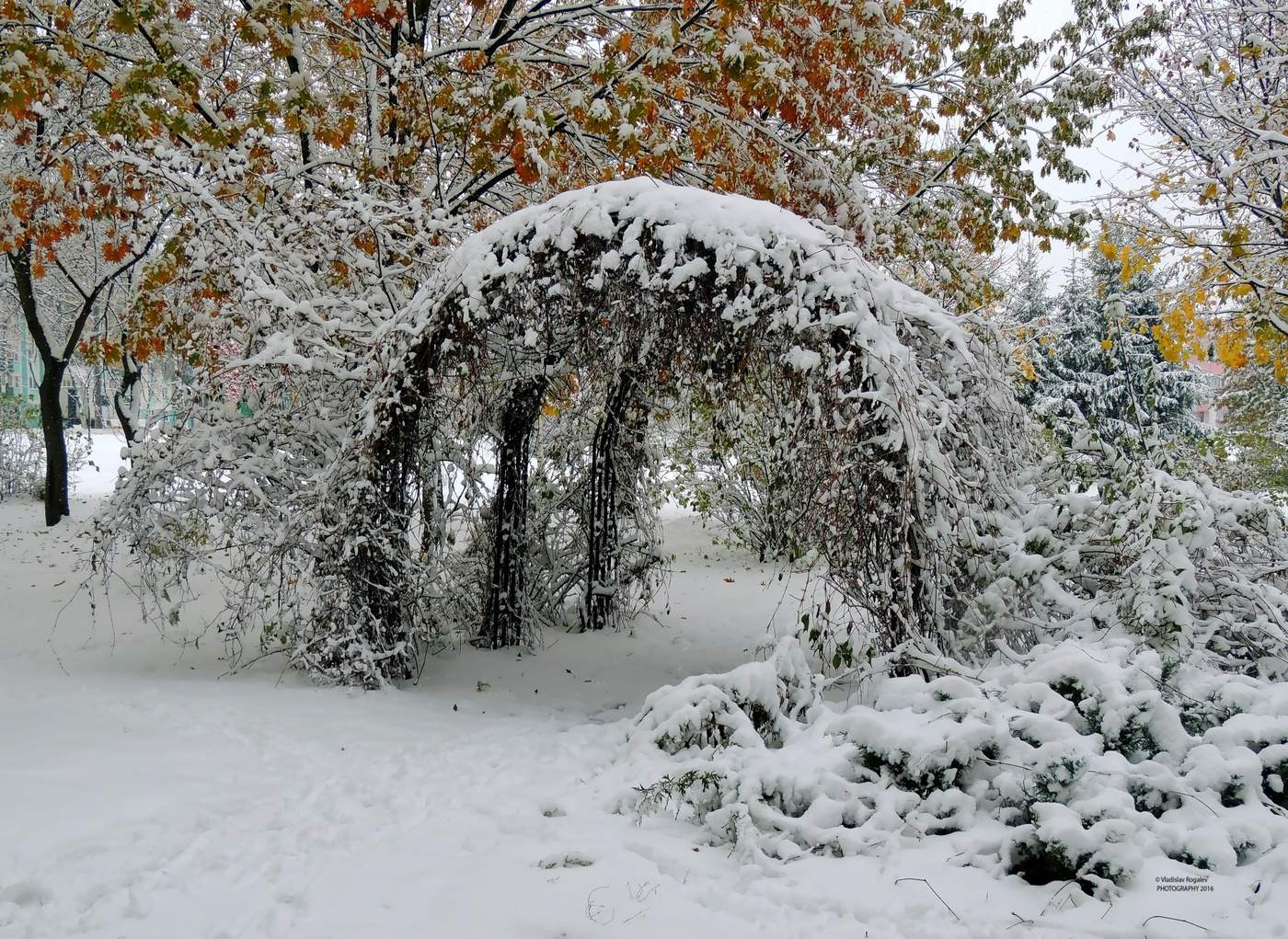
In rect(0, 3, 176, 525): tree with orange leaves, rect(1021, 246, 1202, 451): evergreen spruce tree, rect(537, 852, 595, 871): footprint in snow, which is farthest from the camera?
rect(1021, 246, 1202, 451): evergreen spruce tree

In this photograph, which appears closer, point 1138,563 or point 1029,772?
point 1029,772

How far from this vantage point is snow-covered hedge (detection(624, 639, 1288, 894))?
2541 mm

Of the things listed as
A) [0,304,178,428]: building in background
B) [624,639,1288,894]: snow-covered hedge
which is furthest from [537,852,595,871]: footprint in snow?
[0,304,178,428]: building in background

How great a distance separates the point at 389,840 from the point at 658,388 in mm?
3875

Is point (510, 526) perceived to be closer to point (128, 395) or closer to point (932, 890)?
point (932, 890)

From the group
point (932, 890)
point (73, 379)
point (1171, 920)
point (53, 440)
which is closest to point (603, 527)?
point (932, 890)

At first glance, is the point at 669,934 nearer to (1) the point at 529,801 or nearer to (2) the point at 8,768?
(1) the point at 529,801

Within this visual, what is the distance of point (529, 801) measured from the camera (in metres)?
3.44

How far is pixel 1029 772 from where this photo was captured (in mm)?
2850

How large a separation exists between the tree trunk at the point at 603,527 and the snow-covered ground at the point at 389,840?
153cm

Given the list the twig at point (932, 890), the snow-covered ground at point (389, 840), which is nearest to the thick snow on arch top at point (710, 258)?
the snow-covered ground at point (389, 840)

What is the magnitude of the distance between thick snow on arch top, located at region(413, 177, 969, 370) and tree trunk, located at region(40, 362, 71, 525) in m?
9.06

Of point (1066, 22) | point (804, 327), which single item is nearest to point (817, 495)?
point (804, 327)

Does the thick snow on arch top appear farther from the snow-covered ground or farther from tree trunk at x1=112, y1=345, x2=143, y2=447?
tree trunk at x1=112, y1=345, x2=143, y2=447
